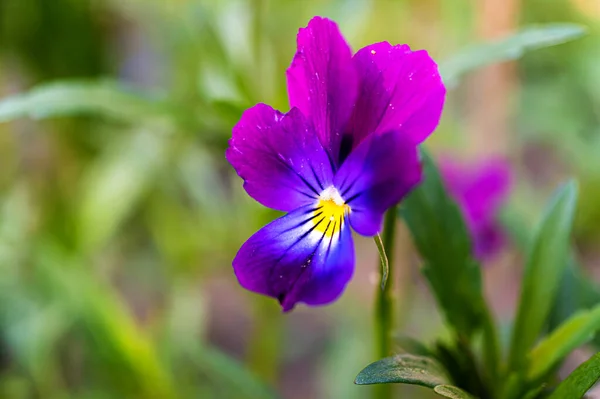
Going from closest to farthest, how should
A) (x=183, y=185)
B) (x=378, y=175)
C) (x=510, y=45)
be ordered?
(x=378, y=175) < (x=510, y=45) < (x=183, y=185)

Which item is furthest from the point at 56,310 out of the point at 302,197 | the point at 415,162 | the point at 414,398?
the point at 415,162

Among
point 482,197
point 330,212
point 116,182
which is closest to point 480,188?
point 482,197

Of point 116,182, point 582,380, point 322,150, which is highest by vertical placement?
point 116,182

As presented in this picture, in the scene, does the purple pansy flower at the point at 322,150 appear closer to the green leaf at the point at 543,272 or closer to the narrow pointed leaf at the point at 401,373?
the narrow pointed leaf at the point at 401,373

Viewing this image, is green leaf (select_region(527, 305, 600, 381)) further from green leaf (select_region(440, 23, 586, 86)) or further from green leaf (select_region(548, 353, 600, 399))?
green leaf (select_region(440, 23, 586, 86))

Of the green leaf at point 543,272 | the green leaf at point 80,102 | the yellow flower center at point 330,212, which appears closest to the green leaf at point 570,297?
the green leaf at point 543,272

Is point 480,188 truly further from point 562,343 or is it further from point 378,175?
point 378,175

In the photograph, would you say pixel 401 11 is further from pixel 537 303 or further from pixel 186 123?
pixel 537 303
